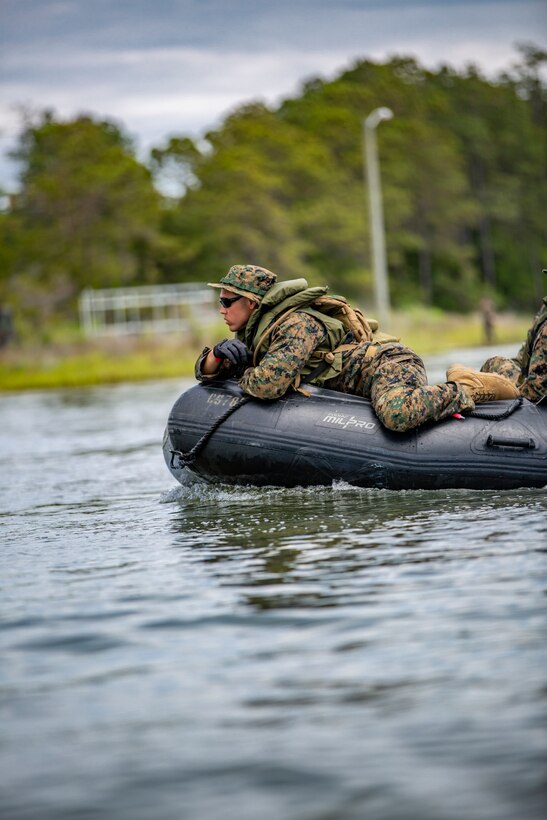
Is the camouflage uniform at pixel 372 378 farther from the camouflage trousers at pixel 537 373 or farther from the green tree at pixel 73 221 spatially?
the green tree at pixel 73 221

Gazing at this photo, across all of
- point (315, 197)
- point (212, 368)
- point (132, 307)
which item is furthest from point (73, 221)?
point (212, 368)

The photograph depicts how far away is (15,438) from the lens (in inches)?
631

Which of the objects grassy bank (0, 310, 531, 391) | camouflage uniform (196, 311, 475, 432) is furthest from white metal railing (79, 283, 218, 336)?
camouflage uniform (196, 311, 475, 432)

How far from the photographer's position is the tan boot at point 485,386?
853 centimetres

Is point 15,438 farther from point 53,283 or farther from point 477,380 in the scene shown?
point 53,283

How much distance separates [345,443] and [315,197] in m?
49.2

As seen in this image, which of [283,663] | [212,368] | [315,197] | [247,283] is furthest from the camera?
[315,197]

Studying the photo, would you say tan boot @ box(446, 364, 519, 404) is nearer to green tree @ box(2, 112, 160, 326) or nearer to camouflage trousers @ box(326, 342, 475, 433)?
camouflage trousers @ box(326, 342, 475, 433)

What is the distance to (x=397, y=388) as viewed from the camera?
26.9 feet

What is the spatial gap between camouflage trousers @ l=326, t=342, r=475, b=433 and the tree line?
3300cm

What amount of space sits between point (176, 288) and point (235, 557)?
134 feet

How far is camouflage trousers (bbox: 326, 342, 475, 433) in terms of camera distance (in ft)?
26.6

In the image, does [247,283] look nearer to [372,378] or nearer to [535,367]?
[372,378]

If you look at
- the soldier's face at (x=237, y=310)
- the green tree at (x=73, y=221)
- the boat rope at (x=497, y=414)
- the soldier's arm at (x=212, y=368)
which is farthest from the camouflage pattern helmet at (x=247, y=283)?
the green tree at (x=73, y=221)
